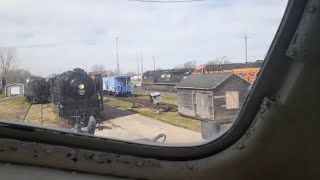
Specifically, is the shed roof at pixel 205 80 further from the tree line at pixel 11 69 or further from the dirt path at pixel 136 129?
the tree line at pixel 11 69

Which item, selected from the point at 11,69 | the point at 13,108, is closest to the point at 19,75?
the point at 11,69

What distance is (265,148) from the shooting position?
4.63 feet

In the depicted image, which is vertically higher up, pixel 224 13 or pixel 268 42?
pixel 224 13

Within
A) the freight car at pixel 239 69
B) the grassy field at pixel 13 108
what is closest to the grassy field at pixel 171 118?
the freight car at pixel 239 69

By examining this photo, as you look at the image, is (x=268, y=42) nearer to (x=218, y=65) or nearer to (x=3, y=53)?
(x=218, y=65)

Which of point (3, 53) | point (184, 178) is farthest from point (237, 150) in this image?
point (3, 53)

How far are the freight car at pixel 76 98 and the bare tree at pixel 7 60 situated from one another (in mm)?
207

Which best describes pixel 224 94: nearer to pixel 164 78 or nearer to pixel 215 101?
pixel 215 101

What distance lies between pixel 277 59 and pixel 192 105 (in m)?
0.43

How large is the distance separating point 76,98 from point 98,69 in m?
0.38

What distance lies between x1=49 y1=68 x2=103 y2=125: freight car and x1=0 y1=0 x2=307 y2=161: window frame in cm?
14

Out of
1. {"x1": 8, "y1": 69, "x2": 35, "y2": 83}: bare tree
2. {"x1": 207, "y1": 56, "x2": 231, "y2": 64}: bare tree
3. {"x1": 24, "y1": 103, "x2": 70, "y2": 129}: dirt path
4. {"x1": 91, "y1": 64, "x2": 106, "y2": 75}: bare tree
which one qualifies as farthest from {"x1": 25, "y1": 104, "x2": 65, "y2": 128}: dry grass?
{"x1": 207, "y1": 56, "x2": 231, "y2": 64}: bare tree

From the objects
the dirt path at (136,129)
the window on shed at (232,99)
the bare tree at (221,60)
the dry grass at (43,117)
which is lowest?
the dirt path at (136,129)

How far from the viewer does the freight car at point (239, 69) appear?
1.37 metres
